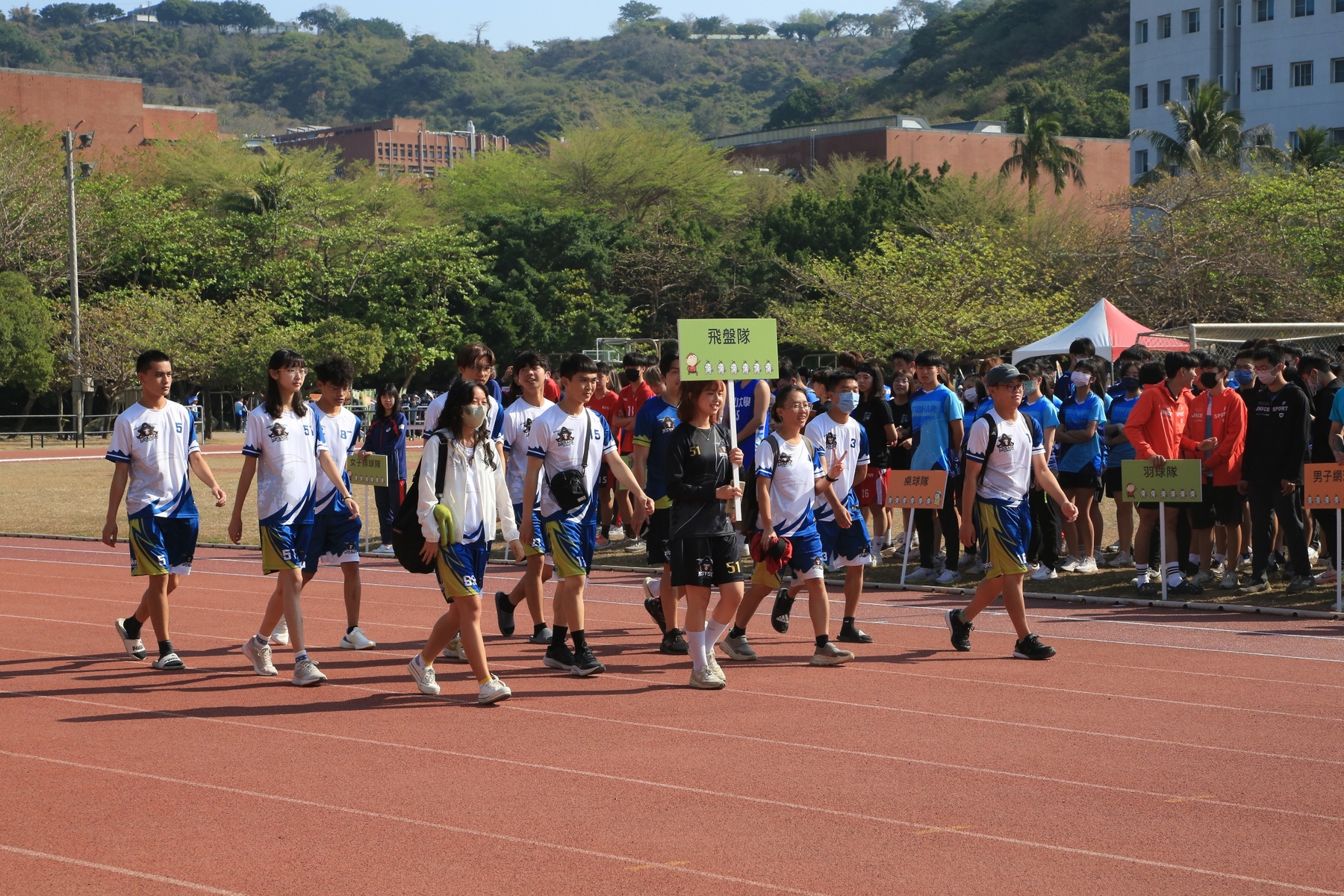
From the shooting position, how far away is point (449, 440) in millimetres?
7891

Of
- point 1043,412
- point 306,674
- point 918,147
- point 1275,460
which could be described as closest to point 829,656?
point 306,674

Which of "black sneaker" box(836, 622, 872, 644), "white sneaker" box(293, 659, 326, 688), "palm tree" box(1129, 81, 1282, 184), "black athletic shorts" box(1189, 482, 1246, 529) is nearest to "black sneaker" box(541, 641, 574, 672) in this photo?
"white sneaker" box(293, 659, 326, 688)

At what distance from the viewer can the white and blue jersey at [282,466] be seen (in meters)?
8.77

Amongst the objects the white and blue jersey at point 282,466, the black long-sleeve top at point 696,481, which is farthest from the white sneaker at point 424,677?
the black long-sleeve top at point 696,481

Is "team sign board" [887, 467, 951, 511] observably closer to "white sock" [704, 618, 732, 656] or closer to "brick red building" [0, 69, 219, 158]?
"white sock" [704, 618, 732, 656]

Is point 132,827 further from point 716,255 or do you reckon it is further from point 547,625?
point 716,255

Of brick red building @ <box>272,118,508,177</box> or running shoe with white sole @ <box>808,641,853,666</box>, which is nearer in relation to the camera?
running shoe with white sole @ <box>808,641,853,666</box>

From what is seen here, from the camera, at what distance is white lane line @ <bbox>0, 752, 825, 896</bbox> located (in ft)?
16.8

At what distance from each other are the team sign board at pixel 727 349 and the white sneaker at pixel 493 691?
251 cm

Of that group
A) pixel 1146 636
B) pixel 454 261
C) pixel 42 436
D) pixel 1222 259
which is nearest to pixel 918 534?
pixel 1146 636

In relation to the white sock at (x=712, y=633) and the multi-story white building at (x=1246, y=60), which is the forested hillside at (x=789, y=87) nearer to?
the multi-story white building at (x=1246, y=60)

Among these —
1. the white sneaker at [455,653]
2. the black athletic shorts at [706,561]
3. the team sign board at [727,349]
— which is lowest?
the white sneaker at [455,653]

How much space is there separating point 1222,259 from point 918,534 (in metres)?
28.8

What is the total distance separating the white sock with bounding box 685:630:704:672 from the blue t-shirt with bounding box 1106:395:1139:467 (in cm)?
659
